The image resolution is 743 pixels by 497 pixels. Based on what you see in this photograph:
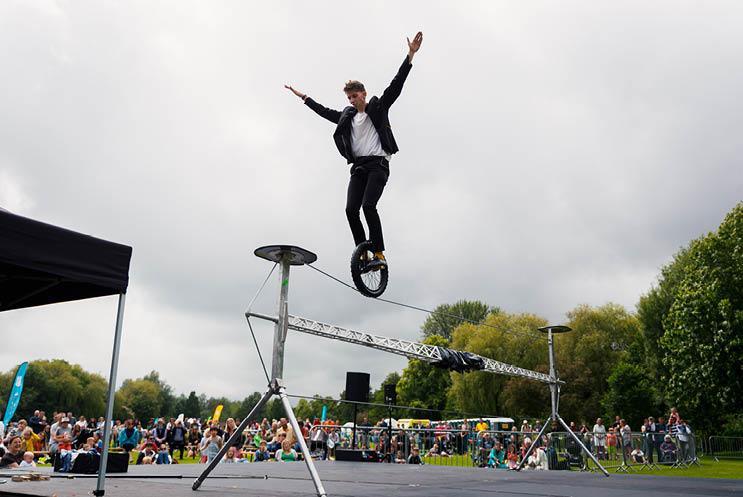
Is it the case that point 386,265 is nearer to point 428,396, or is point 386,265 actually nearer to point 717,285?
point 717,285

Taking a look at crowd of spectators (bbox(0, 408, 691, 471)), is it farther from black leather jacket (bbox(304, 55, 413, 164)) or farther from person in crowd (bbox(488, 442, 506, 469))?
black leather jacket (bbox(304, 55, 413, 164))

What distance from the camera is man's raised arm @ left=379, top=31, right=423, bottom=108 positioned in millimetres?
5211

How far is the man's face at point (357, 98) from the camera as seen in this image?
555cm

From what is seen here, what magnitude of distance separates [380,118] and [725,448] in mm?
20313

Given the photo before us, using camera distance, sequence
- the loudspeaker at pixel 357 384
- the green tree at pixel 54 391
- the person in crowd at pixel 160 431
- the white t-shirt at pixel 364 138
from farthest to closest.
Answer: the green tree at pixel 54 391
the person in crowd at pixel 160 431
the loudspeaker at pixel 357 384
the white t-shirt at pixel 364 138

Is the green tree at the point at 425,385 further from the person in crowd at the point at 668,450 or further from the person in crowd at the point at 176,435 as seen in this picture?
the person in crowd at the point at 668,450

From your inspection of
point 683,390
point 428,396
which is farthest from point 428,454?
point 428,396

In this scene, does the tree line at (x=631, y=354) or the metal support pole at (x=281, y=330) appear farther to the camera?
the tree line at (x=631, y=354)

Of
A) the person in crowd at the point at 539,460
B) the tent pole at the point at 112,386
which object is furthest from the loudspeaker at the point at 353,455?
the tent pole at the point at 112,386

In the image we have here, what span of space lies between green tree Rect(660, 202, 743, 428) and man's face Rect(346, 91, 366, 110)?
22968mm

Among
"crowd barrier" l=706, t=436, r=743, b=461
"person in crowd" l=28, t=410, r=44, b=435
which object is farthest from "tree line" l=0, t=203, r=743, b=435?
"person in crowd" l=28, t=410, r=44, b=435

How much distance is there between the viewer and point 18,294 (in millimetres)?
5242

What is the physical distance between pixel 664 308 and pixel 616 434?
21.5 meters

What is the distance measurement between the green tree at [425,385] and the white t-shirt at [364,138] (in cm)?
5062
